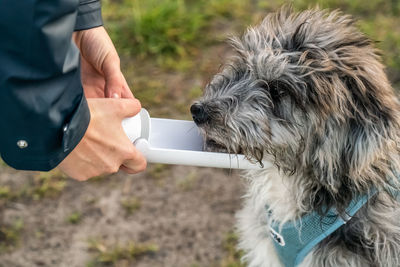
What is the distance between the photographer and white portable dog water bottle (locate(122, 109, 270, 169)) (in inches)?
79.9

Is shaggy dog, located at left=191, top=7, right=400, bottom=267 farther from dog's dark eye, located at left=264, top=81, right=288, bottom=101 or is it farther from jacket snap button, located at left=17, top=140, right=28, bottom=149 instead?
jacket snap button, located at left=17, top=140, right=28, bottom=149

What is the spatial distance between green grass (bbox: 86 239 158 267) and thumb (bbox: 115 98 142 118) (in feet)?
4.05

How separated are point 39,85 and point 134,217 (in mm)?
1731

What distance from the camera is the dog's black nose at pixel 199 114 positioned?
2.05 meters

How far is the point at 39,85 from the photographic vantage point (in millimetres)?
1598

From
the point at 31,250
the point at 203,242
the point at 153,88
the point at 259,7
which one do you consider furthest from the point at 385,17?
the point at 31,250

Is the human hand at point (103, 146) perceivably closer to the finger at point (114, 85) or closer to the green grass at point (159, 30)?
the finger at point (114, 85)

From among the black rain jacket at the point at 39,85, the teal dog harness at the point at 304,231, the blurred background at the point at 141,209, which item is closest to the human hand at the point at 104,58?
the blurred background at the point at 141,209

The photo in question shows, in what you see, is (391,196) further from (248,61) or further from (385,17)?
(385,17)

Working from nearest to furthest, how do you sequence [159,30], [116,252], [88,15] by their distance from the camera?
[88,15] < [116,252] < [159,30]

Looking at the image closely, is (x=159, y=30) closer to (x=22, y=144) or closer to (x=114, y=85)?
(x=114, y=85)

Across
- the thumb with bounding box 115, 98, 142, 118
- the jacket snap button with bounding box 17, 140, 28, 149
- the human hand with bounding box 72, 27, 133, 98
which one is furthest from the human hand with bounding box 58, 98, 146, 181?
the human hand with bounding box 72, 27, 133, 98

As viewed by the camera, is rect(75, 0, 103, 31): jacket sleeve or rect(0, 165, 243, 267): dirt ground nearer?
rect(75, 0, 103, 31): jacket sleeve

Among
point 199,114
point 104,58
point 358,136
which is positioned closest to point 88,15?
point 104,58
